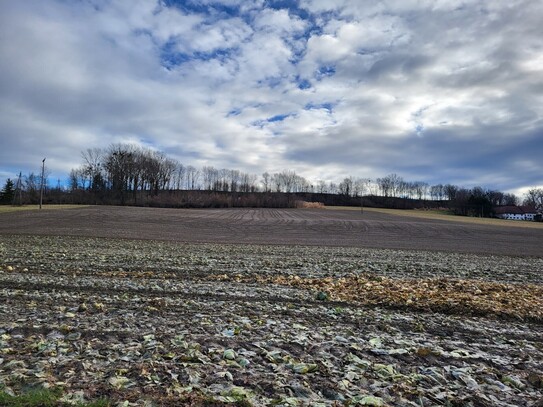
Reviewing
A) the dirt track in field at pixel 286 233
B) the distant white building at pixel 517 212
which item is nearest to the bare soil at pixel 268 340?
the dirt track in field at pixel 286 233

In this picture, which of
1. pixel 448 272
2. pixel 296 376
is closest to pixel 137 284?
pixel 296 376

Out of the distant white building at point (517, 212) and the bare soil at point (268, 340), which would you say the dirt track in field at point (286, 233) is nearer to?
the bare soil at point (268, 340)

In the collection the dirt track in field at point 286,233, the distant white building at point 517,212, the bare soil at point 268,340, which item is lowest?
the dirt track in field at point 286,233

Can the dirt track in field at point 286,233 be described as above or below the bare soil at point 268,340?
below

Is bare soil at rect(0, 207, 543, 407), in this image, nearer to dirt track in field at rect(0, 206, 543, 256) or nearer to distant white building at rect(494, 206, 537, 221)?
dirt track in field at rect(0, 206, 543, 256)

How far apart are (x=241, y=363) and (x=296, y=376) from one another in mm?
954

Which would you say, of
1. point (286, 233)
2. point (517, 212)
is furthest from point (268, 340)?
point (517, 212)

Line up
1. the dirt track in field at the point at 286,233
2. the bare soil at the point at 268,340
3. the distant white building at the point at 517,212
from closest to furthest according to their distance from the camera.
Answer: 1. the bare soil at the point at 268,340
2. the dirt track in field at the point at 286,233
3. the distant white building at the point at 517,212

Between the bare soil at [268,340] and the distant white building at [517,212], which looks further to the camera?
the distant white building at [517,212]

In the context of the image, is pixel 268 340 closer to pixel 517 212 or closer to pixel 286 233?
pixel 286 233

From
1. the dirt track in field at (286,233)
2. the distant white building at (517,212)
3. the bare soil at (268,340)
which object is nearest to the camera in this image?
the bare soil at (268,340)

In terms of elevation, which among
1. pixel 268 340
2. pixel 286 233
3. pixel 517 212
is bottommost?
pixel 286 233

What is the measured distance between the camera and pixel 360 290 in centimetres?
1202

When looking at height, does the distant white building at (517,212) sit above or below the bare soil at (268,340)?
above
